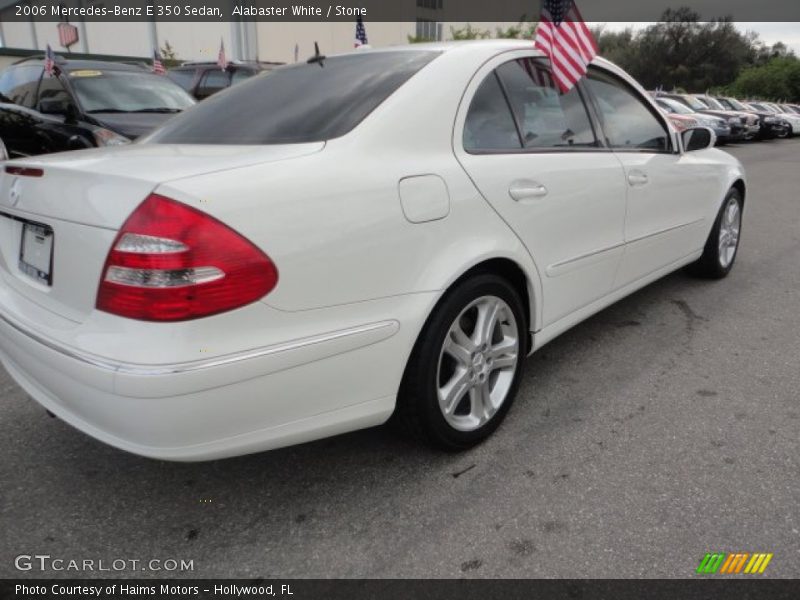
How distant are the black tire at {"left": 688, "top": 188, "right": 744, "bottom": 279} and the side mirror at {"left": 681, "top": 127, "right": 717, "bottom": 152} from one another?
24.8 inches

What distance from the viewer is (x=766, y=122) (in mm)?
22719

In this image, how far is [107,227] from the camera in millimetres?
1709

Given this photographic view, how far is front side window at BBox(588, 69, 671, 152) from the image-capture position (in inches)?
125

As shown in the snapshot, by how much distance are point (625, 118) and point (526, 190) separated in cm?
128

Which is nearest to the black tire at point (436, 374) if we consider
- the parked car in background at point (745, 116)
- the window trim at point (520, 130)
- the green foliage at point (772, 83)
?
the window trim at point (520, 130)

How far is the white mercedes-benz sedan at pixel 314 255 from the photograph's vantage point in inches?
65.5

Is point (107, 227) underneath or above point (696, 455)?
above

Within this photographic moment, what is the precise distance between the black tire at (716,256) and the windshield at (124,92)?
18.8 ft

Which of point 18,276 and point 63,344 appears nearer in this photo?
point 63,344

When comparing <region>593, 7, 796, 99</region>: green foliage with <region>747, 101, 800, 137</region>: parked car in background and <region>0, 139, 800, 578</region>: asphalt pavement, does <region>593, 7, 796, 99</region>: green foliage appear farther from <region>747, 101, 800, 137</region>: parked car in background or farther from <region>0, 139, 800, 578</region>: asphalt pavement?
<region>0, 139, 800, 578</region>: asphalt pavement

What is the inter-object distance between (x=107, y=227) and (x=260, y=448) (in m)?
0.77
